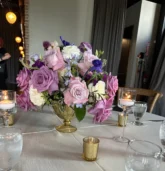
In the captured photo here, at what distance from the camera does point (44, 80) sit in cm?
70

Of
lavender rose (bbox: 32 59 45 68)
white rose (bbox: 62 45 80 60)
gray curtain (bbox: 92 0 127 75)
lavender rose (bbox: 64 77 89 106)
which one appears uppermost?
gray curtain (bbox: 92 0 127 75)

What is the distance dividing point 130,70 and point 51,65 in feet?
10.2

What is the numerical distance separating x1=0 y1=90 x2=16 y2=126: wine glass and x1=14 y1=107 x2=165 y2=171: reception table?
8 cm

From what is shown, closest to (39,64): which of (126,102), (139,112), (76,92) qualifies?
(76,92)

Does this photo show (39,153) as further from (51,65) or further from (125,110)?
(125,110)

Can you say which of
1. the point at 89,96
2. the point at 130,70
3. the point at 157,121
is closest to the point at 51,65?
the point at 89,96

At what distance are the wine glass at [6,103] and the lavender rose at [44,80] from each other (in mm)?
241

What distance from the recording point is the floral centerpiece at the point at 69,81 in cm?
70

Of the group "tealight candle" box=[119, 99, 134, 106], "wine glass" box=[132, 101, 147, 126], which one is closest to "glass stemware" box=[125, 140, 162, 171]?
"tealight candle" box=[119, 99, 134, 106]

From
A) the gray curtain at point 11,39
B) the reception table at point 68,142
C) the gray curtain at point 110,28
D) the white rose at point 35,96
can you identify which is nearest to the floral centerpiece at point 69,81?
the white rose at point 35,96

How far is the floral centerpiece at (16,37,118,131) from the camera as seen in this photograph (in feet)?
2.30

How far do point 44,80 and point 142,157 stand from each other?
17.9 inches

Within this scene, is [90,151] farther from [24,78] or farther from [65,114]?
[24,78]

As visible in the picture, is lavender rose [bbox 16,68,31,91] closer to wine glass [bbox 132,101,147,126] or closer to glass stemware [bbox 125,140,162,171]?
glass stemware [bbox 125,140,162,171]
